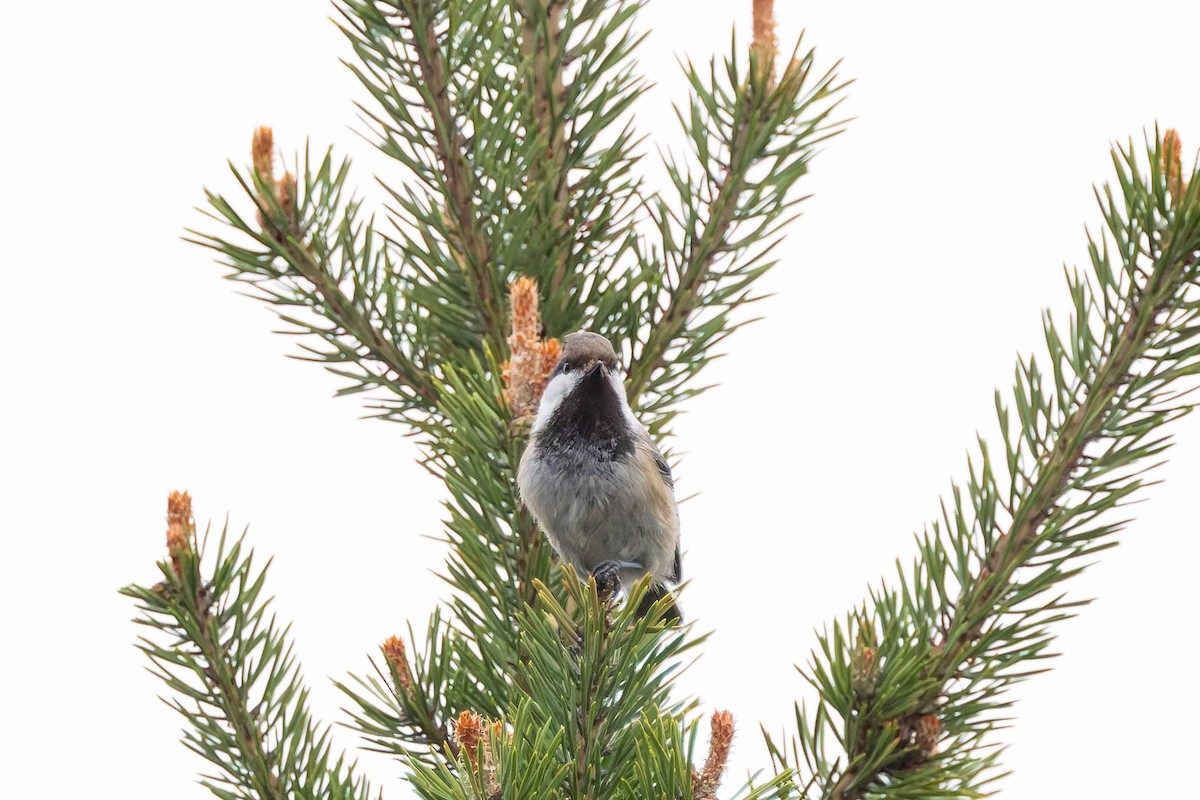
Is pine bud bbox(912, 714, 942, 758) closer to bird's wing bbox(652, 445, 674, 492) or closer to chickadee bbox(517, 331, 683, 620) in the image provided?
chickadee bbox(517, 331, 683, 620)

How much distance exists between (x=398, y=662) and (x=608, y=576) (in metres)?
0.49

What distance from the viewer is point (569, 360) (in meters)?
2.02

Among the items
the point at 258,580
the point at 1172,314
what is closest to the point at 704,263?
the point at 1172,314

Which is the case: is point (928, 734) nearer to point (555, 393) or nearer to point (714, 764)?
point (714, 764)

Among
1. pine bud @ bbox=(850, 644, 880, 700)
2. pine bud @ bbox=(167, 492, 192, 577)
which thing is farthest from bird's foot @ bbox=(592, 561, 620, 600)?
pine bud @ bbox=(167, 492, 192, 577)

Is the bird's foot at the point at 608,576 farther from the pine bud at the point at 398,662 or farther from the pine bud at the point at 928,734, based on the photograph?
the pine bud at the point at 928,734

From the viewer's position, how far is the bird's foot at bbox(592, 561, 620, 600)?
6.73 feet

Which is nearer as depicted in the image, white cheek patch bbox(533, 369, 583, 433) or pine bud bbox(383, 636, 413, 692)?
pine bud bbox(383, 636, 413, 692)

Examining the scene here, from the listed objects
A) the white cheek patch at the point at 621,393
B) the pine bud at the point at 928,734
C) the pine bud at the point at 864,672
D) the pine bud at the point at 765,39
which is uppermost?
the pine bud at the point at 765,39

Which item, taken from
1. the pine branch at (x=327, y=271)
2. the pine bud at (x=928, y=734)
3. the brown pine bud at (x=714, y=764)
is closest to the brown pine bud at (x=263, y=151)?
the pine branch at (x=327, y=271)

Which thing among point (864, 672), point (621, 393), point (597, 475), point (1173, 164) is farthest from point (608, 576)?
point (1173, 164)

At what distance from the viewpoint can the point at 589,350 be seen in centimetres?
197

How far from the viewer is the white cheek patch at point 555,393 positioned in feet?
6.68

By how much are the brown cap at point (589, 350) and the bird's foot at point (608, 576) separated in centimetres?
35
